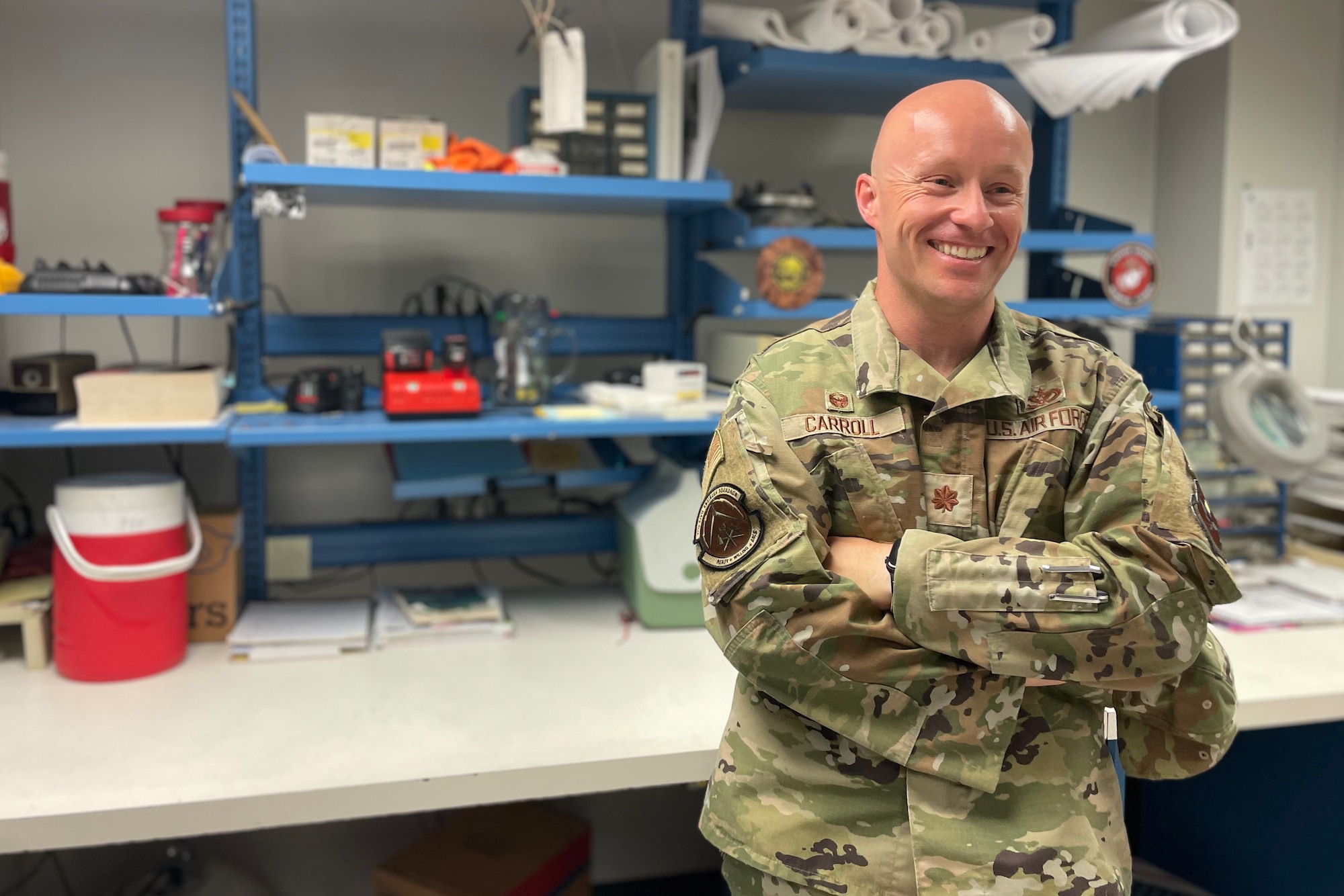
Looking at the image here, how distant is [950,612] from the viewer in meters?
0.98

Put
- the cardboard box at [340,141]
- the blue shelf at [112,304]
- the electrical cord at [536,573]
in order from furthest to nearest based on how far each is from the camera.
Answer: the electrical cord at [536,573] < the cardboard box at [340,141] < the blue shelf at [112,304]

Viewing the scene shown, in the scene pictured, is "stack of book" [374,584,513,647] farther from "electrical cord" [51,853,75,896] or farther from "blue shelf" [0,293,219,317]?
"electrical cord" [51,853,75,896]

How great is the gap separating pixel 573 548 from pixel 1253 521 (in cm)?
162

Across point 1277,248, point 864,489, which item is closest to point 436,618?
point 864,489

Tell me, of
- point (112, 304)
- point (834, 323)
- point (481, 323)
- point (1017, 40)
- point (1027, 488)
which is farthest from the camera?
point (481, 323)

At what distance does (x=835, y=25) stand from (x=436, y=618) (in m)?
1.41

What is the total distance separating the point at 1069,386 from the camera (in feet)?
3.66

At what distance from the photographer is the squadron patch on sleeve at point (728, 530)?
3.40ft

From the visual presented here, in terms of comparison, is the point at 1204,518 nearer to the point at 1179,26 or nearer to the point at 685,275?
the point at 1179,26

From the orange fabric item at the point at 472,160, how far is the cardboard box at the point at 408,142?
0.02 metres

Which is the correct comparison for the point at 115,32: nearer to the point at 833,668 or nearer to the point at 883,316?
the point at 883,316

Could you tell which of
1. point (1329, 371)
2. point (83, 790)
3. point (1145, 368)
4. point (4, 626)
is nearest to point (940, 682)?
point (83, 790)

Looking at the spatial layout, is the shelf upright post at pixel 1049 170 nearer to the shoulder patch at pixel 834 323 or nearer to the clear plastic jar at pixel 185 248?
the shoulder patch at pixel 834 323

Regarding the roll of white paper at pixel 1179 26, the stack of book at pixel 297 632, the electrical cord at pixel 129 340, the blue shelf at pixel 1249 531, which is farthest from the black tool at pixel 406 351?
the blue shelf at pixel 1249 531
